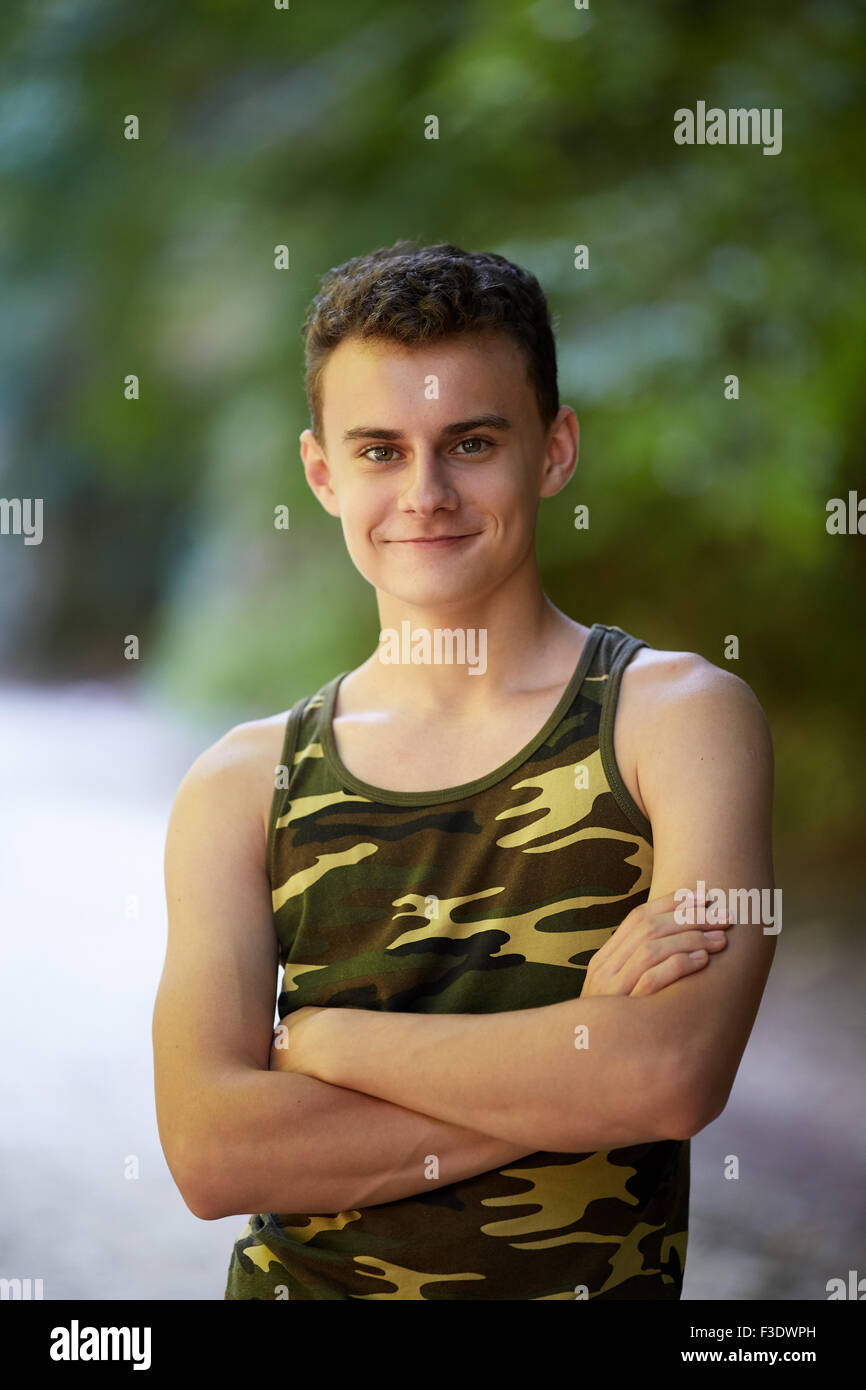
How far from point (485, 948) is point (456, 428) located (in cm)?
51

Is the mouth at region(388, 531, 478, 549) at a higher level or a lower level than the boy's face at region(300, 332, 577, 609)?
lower

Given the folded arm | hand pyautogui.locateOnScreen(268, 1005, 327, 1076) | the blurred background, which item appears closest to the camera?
the folded arm

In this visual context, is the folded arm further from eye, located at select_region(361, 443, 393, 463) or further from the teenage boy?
eye, located at select_region(361, 443, 393, 463)

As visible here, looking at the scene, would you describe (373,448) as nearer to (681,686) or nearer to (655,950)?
(681,686)

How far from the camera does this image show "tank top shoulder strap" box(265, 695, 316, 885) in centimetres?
136

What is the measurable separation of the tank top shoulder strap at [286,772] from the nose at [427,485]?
267 millimetres

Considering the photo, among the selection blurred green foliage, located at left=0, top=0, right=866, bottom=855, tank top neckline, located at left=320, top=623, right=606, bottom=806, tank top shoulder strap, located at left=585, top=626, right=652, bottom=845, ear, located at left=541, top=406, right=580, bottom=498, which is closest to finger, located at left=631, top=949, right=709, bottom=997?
tank top shoulder strap, located at left=585, top=626, right=652, bottom=845

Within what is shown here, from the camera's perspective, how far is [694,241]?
9.11 ft

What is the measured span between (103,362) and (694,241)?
Answer: 126cm

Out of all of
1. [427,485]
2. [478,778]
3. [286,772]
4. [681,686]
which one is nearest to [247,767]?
[286,772]

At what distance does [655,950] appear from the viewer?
118 centimetres

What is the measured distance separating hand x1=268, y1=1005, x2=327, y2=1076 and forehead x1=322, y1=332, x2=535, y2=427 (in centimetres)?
59

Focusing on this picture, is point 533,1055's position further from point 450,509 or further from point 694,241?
point 694,241

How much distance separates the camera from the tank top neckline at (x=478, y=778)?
51.8 inches
